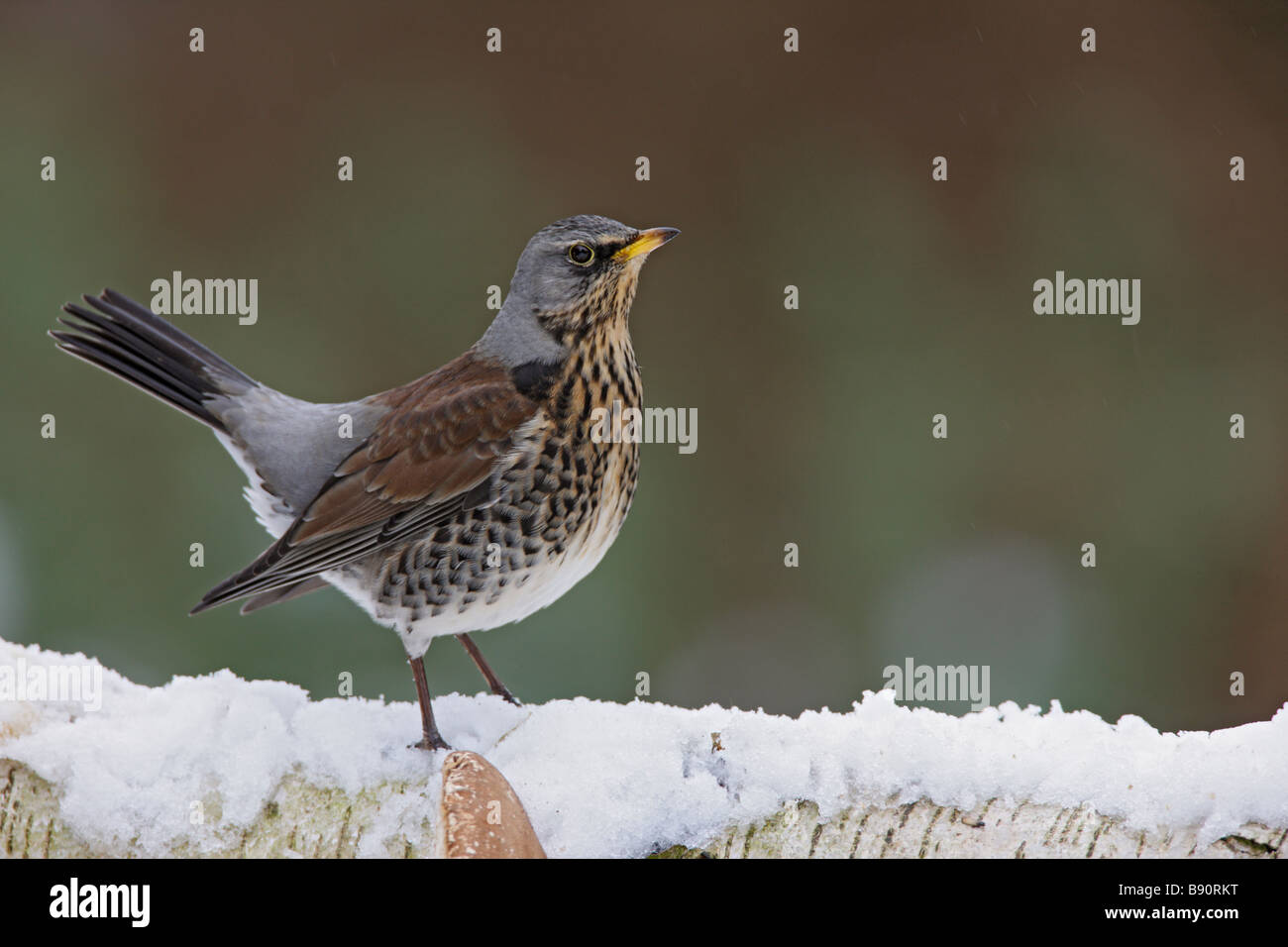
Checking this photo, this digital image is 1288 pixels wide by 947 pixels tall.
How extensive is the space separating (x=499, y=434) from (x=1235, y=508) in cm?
326

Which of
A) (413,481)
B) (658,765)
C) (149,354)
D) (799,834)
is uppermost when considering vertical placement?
(149,354)

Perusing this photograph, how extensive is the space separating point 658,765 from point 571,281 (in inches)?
50.4

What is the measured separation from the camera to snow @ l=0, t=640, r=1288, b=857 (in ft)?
7.96

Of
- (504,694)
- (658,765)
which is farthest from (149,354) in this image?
(658,765)

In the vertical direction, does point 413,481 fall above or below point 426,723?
above

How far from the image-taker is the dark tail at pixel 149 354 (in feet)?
11.4

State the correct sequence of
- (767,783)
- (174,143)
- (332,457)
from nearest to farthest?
(767,783) → (332,457) → (174,143)

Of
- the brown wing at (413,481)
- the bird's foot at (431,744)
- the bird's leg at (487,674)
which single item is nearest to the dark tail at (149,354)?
the brown wing at (413,481)

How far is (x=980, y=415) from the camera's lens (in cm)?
509

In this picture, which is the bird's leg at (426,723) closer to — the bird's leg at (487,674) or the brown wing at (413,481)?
the brown wing at (413,481)

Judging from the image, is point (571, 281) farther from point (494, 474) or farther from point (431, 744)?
point (431, 744)

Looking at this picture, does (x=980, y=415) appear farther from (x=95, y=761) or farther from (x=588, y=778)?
(x=95, y=761)

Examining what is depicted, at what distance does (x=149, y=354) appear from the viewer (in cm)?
358

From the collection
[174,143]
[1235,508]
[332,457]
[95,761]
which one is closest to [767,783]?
[95,761]
